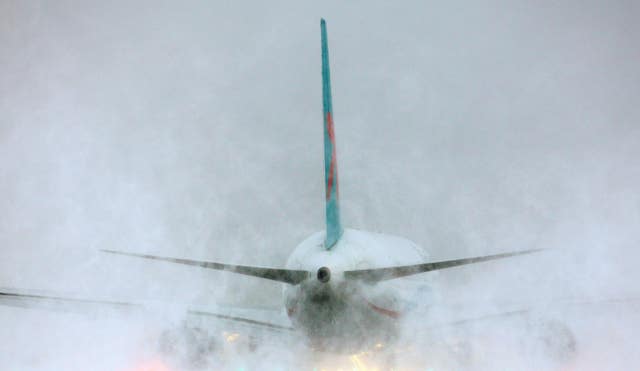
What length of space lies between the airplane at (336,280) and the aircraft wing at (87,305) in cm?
5

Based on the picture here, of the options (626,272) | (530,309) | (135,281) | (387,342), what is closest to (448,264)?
(387,342)

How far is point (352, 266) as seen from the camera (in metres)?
8.88

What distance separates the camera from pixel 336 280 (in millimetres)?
8391

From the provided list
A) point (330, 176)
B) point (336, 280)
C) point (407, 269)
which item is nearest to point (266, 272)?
point (336, 280)

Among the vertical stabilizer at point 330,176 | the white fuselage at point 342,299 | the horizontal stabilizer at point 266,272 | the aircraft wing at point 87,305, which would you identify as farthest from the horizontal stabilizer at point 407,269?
the aircraft wing at point 87,305

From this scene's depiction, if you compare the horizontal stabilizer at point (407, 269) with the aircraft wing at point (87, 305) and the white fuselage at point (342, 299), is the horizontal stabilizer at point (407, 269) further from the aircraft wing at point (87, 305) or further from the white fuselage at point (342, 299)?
the aircraft wing at point (87, 305)

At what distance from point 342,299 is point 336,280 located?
394 mm

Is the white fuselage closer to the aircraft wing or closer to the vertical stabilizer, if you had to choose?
the vertical stabilizer

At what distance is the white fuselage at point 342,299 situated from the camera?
333 inches

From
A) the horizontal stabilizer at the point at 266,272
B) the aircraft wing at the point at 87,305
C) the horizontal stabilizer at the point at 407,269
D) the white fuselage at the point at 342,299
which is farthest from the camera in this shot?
the aircraft wing at the point at 87,305

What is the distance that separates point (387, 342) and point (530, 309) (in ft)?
18.6

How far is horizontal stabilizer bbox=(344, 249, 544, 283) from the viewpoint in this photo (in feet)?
25.6

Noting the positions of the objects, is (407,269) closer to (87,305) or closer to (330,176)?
(330,176)

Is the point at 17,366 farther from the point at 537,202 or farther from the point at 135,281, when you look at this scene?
the point at 537,202
